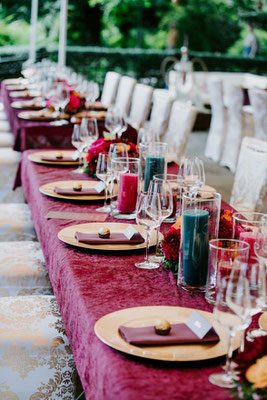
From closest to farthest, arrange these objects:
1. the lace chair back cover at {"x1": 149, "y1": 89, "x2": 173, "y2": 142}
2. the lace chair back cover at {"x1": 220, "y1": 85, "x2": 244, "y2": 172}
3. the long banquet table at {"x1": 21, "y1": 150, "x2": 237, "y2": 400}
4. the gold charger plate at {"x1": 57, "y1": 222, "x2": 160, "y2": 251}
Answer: the long banquet table at {"x1": 21, "y1": 150, "x2": 237, "y2": 400} → the gold charger plate at {"x1": 57, "y1": 222, "x2": 160, "y2": 251} → the lace chair back cover at {"x1": 149, "y1": 89, "x2": 173, "y2": 142} → the lace chair back cover at {"x1": 220, "y1": 85, "x2": 244, "y2": 172}

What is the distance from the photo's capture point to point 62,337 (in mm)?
1987

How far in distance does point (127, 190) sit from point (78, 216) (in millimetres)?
194

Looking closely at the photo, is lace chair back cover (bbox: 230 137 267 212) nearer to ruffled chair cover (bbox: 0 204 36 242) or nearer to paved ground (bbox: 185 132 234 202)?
ruffled chair cover (bbox: 0 204 36 242)

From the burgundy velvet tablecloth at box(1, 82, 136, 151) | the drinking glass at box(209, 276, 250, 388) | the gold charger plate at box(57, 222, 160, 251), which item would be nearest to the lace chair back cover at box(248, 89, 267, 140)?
the burgundy velvet tablecloth at box(1, 82, 136, 151)

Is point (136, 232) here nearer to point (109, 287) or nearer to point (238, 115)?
point (109, 287)

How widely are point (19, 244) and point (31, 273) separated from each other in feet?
1.02

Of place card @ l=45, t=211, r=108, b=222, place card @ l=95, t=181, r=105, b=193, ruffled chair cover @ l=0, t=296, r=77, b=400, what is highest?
place card @ l=95, t=181, r=105, b=193

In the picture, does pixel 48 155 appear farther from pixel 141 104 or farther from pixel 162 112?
pixel 141 104

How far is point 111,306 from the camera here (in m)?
1.54

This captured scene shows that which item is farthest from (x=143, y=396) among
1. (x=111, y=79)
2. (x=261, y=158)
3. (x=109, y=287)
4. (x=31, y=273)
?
(x=111, y=79)

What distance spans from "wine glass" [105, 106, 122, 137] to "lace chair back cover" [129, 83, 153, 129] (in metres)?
1.93

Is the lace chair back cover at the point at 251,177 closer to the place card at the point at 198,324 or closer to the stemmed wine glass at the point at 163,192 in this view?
the stemmed wine glass at the point at 163,192

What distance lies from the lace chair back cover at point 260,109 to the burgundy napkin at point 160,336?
15.3ft

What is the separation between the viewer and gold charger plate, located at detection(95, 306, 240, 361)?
1276 millimetres
